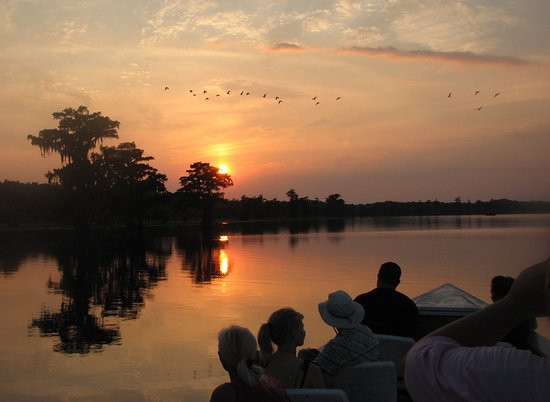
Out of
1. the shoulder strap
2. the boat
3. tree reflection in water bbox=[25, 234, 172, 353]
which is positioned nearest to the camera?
the shoulder strap

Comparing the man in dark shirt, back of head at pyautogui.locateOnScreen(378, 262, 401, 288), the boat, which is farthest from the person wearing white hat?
the boat

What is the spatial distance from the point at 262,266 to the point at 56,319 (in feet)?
42.3

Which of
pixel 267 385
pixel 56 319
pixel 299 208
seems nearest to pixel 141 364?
pixel 56 319

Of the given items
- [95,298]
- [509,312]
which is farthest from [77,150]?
[509,312]

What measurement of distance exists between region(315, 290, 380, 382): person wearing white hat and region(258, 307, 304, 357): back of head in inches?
26.6

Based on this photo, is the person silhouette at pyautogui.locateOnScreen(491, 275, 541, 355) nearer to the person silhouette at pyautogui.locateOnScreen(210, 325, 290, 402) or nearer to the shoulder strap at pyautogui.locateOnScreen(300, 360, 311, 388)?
the shoulder strap at pyautogui.locateOnScreen(300, 360, 311, 388)

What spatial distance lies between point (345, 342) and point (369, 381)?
0.35m

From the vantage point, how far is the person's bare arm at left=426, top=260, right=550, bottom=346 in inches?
48.4

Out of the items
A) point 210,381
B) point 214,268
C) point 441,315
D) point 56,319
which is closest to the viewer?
point 441,315

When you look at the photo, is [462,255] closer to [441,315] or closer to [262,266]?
[262,266]

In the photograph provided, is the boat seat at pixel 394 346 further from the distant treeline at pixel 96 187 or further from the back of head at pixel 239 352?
the distant treeline at pixel 96 187

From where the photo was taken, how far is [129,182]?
71.9 m

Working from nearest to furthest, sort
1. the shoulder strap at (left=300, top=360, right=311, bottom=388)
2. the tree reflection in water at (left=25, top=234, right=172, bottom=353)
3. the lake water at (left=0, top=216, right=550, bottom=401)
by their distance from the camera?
the shoulder strap at (left=300, top=360, right=311, bottom=388) < the lake water at (left=0, top=216, right=550, bottom=401) < the tree reflection in water at (left=25, top=234, right=172, bottom=353)

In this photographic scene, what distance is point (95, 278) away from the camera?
67.9 feet
